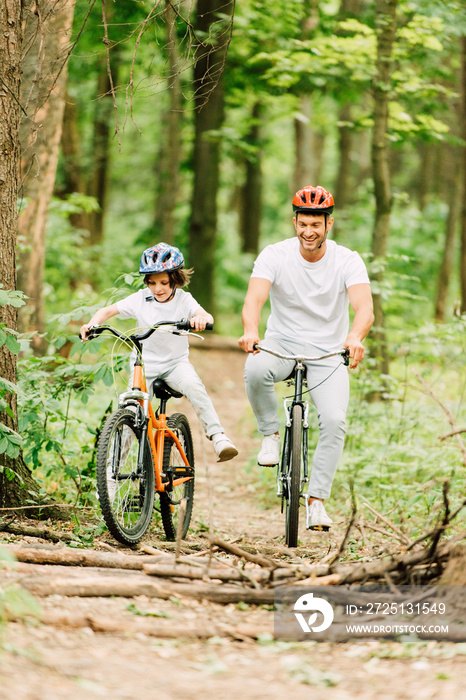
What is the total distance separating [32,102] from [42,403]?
2923mm

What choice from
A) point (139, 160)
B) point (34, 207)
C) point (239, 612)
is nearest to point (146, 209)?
point (139, 160)

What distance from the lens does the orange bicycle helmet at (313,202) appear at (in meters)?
5.24

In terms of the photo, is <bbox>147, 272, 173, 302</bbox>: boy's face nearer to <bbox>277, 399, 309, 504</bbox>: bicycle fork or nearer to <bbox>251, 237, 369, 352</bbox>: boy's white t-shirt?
<bbox>251, 237, 369, 352</bbox>: boy's white t-shirt

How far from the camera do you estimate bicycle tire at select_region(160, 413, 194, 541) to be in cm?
538

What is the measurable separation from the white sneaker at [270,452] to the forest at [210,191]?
1025 mm

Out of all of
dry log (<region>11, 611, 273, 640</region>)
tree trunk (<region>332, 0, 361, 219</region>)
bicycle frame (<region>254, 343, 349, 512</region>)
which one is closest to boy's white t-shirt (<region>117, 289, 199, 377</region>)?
bicycle frame (<region>254, 343, 349, 512</region>)

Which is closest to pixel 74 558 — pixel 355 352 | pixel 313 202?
pixel 355 352

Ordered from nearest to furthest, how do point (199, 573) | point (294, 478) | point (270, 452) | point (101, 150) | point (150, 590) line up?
point (150, 590)
point (199, 573)
point (294, 478)
point (270, 452)
point (101, 150)

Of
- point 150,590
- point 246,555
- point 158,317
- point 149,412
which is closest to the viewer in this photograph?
point 150,590

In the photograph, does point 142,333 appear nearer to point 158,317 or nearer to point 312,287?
point 158,317

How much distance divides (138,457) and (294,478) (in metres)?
1.09

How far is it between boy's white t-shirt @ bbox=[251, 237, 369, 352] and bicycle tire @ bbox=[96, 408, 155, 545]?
1399 mm

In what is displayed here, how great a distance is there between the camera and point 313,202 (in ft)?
17.2

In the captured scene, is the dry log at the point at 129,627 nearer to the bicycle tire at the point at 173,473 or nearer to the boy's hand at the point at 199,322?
the bicycle tire at the point at 173,473
